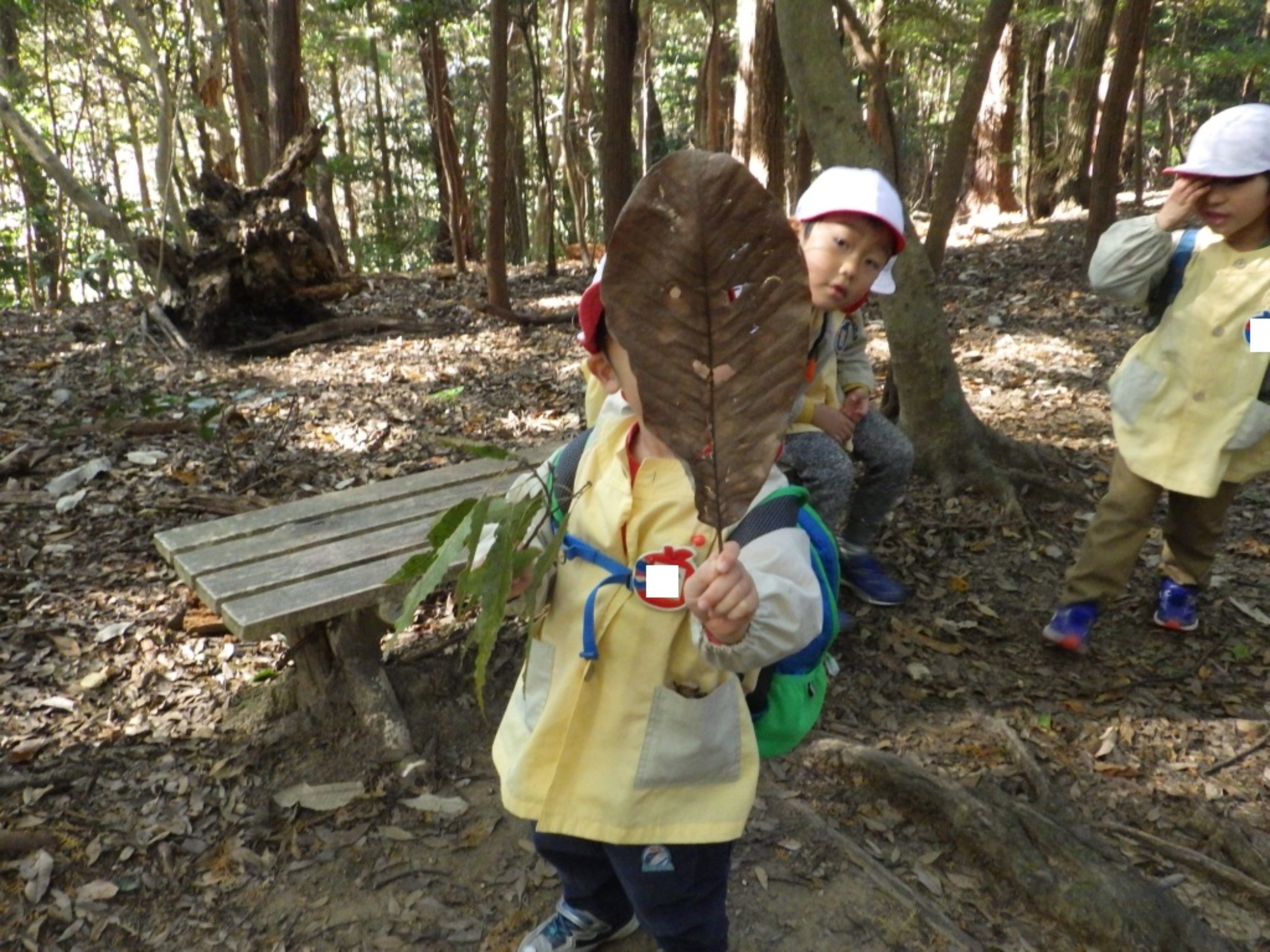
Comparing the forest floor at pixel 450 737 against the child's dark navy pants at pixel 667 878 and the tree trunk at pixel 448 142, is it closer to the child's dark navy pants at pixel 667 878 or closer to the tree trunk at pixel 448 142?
the child's dark navy pants at pixel 667 878

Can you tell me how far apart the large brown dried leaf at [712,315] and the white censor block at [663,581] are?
1.19ft

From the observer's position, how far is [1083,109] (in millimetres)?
9414

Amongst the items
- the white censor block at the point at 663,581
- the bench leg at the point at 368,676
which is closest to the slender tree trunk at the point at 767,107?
the bench leg at the point at 368,676

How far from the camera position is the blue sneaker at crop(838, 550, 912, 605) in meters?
3.34

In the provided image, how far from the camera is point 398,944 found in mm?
2119

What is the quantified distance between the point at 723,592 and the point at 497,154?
614 cm

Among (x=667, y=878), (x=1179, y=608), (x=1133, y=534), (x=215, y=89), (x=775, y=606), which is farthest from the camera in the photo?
(x=215, y=89)

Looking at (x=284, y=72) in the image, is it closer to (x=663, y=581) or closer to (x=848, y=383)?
(x=848, y=383)

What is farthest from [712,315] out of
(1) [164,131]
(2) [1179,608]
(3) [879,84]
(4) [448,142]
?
(4) [448,142]

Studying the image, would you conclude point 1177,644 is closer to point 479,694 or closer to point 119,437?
point 479,694

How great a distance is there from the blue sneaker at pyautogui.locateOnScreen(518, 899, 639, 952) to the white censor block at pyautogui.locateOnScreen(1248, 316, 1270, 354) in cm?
221

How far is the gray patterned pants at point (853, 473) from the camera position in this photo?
2.72 metres

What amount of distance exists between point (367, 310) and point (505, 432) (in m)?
3.31

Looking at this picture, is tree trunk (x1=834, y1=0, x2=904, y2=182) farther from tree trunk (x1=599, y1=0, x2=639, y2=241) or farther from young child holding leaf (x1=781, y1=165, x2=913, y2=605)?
young child holding leaf (x1=781, y1=165, x2=913, y2=605)
